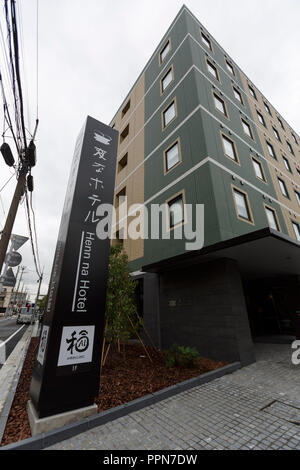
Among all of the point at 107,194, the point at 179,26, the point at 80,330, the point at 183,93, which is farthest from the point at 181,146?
the point at 179,26

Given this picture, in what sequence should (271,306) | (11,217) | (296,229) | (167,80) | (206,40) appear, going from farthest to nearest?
1. (206,40)
2. (296,229)
3. (167,80)
4. (271,306)
5. (11,217)

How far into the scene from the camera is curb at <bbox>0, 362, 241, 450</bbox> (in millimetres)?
2727

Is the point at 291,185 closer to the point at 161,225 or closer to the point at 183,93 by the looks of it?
the point at 183,93

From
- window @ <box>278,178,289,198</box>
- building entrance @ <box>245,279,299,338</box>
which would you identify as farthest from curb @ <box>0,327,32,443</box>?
window @ <box>278,178,289,198</box>

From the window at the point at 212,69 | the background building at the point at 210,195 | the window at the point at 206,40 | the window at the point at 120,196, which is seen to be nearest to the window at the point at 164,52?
the background building at the point at 210,195

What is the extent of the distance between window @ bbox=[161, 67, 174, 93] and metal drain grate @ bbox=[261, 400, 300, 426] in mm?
16302

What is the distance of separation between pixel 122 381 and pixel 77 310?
2859 millimetres

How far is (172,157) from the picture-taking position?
11047 millimetres

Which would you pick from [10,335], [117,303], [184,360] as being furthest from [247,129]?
[10,335]

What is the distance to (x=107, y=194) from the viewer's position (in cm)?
475

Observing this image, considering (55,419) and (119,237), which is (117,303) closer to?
(55,419)

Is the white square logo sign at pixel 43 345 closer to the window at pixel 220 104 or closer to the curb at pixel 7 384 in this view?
the curb at pixel 7 384

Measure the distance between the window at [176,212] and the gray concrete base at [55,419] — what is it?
713cm
